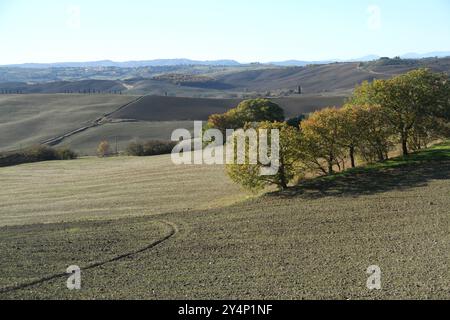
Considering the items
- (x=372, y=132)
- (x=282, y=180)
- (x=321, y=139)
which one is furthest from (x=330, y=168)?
(x=282, y=180)

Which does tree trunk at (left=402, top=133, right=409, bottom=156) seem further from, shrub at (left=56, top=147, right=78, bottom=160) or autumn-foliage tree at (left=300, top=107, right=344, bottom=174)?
shrub at (left=56, top=147, right=78, bottom=160)

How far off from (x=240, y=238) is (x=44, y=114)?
3707 inches

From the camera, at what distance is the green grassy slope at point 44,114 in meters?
90.3

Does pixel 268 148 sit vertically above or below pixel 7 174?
above

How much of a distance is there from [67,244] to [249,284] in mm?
11042

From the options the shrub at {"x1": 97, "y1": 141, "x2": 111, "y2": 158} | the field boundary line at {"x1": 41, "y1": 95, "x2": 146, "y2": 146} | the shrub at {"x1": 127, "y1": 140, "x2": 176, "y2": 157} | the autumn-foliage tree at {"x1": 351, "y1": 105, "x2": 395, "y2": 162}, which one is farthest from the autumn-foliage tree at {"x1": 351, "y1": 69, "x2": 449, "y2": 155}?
the field boundary line at {"x1": 41, "y1": 95, "x2": 146, "y2": 146}

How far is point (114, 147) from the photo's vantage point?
77.0 m

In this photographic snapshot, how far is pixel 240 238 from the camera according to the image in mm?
24594

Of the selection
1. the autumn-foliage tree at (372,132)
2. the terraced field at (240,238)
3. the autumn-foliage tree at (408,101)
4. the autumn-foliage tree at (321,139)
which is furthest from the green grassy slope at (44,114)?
the autumn-foliage tree at (408,101)

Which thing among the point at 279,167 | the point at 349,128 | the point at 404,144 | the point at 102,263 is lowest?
the point at 102,263

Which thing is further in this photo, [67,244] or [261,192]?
[261,192]

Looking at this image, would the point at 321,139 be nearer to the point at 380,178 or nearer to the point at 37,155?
the point at 380,178
